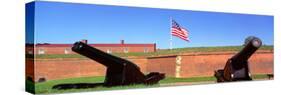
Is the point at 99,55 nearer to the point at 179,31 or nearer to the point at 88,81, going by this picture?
the point at 88,81

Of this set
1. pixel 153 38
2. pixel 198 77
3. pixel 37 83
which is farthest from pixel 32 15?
pixel 198 77

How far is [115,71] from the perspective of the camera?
3771 millimetres

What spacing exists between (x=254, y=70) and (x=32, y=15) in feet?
7.87

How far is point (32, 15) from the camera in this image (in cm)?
335

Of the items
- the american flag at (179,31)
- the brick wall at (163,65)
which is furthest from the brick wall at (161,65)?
the american flag at (179,31)

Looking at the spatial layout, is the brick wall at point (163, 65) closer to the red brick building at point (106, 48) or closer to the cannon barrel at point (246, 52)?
the red brick building at point (106, 48)

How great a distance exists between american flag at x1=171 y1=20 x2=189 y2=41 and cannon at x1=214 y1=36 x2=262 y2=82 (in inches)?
21.0

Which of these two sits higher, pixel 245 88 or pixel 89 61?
pixel 89 61

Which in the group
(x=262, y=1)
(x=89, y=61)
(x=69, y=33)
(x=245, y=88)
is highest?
(x=262, y=1)

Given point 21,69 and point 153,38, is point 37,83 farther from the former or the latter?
point 153,38

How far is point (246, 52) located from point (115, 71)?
150 cm

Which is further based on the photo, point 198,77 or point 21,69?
point 198,77

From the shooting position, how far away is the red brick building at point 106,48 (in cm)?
339

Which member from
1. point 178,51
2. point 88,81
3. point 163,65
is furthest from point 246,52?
point 88,81
